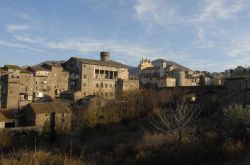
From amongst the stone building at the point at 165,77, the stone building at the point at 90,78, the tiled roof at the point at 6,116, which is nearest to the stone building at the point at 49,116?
the tiled roof at the point at 6,116

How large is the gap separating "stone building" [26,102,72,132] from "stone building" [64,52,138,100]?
1142 cm

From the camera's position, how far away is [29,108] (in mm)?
45281

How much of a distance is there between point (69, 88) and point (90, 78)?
4.32m

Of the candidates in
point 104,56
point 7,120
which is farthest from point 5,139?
point 104,56

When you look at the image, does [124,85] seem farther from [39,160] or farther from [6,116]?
[39,160]

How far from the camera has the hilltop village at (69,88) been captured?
→ 4391cm

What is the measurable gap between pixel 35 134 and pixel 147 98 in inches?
705

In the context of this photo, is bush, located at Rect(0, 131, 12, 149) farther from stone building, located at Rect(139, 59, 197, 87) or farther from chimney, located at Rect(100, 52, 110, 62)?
stone building, located at Rect(139, 59, 197, 87)

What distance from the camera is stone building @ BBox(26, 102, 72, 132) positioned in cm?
4335

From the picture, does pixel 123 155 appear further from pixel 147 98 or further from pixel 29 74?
pixel 29 74

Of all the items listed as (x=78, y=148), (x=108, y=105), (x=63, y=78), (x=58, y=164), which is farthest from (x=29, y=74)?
(x=58, y=164)

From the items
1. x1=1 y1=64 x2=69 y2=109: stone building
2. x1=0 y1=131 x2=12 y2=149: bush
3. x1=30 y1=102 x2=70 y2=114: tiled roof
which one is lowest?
x1=0 y1=131 x2=12 y2=149: bush

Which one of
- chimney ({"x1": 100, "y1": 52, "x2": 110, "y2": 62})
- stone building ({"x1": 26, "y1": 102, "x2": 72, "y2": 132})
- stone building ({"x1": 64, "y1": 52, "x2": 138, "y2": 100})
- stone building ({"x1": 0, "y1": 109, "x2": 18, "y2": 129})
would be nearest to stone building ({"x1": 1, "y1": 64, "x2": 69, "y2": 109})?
stone building ({"x1": 64, "y1": 52, "x2": 138, "y2": 100})

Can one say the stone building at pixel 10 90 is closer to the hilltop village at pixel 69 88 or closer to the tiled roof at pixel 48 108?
the hilltop village at pixel 69 88
